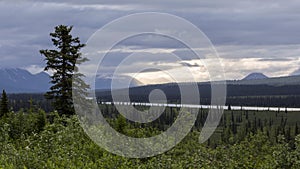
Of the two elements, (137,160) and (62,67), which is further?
(62,67)

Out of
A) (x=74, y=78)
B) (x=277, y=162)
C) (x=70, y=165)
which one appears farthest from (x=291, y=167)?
(x=74, y=78)

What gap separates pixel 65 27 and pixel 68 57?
116 inches

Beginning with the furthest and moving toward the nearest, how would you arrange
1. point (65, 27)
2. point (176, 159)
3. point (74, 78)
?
point (65, 27) → point (74, 78) → point (176, 159)

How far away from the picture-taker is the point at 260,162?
20.3m

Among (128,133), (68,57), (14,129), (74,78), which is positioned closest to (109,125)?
(128,133)

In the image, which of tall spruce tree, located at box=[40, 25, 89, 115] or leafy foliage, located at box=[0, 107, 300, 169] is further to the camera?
tall spruce tree, located at box=[40, 25, 89, 115]

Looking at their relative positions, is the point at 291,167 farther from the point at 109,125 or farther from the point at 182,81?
the point at 109,125

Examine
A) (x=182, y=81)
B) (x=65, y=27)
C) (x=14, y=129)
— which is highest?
(x=65, y=27)

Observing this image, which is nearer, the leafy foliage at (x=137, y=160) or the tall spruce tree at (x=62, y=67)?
the leafy foliage at (x=137, y=160)

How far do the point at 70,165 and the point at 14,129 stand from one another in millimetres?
26081

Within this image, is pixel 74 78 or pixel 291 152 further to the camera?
pixel 74 78

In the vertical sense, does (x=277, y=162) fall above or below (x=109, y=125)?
below

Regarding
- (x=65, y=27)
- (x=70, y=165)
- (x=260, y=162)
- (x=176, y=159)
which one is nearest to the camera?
(x=70, y=165)

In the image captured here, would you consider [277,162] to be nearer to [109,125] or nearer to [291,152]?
[291,152]
